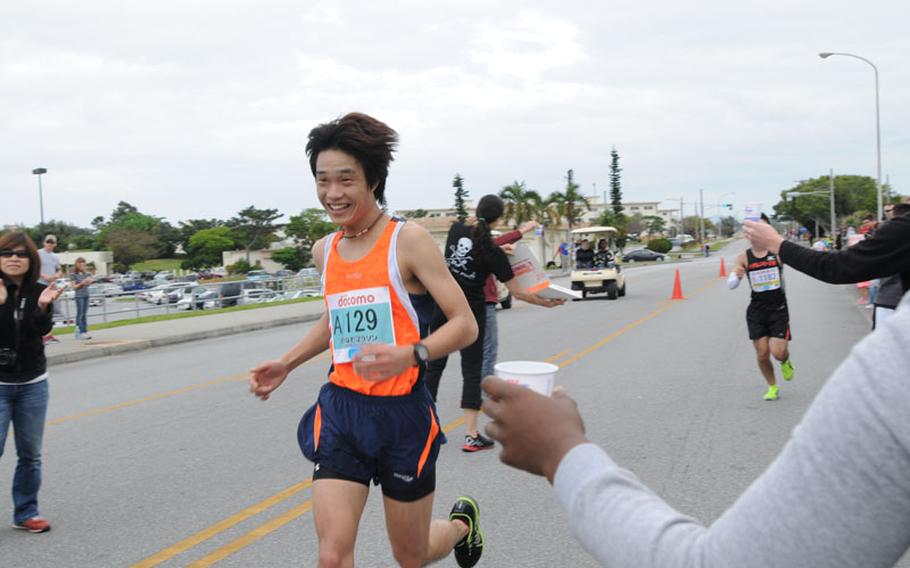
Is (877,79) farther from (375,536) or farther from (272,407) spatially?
(375,536)

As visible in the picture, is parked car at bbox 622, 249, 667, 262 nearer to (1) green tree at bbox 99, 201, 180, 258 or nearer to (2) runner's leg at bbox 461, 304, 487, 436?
(1) green tree at bbox 99, 201, 180, 258

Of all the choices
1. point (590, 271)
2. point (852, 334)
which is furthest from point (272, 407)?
point (590, 271)

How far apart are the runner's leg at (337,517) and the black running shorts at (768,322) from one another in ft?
21.3

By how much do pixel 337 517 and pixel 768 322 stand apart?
6751 mm

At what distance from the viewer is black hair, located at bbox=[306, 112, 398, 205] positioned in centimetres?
330

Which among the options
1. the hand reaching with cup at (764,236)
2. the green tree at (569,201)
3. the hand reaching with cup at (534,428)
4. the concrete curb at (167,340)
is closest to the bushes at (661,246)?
the green tree at (569,201)

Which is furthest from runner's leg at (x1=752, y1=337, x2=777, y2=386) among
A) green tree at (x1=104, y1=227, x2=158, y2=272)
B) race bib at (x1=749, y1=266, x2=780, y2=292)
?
green tree at (x1=104, y1=227, x2=158, y2=272)

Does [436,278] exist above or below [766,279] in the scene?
above

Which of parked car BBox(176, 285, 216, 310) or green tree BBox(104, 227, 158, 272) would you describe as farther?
green tree BBox(104, 227, 158, 272)

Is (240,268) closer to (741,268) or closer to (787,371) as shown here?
(787,371)

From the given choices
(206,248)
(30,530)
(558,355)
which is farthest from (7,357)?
(206,248)

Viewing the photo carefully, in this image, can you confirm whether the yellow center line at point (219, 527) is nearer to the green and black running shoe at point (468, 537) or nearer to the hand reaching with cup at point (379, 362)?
the green and black running shoe at point (468, 537)

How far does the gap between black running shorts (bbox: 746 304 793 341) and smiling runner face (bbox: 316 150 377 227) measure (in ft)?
20.7

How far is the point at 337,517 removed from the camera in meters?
3.01
